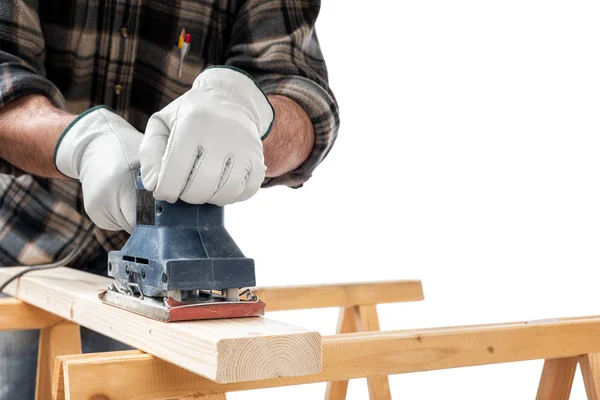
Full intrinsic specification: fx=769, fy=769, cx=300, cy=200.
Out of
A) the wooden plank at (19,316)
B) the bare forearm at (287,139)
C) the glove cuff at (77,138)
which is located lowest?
the wooden plank at (19,316)

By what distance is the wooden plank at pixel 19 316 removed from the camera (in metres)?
1.63

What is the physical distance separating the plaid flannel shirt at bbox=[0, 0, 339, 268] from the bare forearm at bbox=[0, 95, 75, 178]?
17 cm

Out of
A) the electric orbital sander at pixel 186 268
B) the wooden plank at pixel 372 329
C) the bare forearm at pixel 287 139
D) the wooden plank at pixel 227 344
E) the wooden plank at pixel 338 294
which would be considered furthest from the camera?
the wooden plank at pixel 372 329

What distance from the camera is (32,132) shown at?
154 cm

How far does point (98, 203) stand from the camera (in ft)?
4.34

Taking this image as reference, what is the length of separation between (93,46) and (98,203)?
0.64m

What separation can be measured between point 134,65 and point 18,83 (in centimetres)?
34

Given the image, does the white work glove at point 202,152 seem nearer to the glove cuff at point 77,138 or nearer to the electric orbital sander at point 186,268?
the electric orbital sander at point 186,268

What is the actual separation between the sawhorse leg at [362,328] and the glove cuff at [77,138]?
0.96 metres

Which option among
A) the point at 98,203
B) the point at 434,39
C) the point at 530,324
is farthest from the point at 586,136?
the point at 98,203

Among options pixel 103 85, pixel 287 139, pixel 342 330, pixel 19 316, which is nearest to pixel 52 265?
pixel 19 316

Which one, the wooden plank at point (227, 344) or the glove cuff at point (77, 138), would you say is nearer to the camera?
the wooden plank at point (227, 344)

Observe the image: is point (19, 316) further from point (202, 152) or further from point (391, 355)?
point (391, 355)

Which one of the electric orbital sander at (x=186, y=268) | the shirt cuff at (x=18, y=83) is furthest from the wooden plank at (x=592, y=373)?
the shirt cuff at (x=18, y=83)
